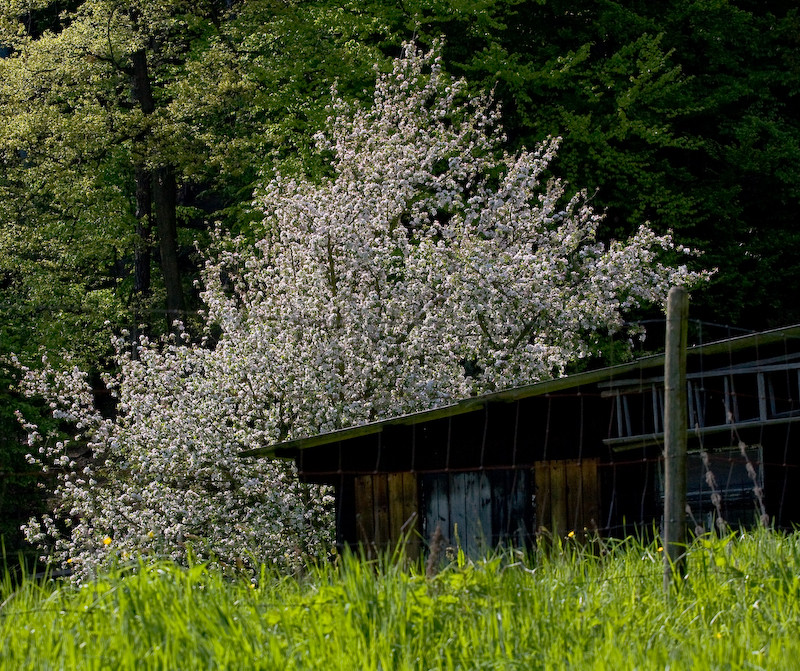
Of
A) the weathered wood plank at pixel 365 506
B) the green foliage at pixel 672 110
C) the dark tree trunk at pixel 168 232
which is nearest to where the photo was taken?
the weathered wood plank at pixel 365 506

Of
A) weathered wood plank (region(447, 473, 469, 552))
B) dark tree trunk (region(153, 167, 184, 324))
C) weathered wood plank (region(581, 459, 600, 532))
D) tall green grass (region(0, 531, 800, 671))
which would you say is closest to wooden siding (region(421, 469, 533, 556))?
weathered wood plank (region(447, 473, 469, 552))

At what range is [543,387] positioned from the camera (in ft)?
36.4

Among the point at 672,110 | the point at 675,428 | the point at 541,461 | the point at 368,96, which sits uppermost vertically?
the point at 368,96

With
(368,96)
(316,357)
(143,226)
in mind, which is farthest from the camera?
A: (143,226)

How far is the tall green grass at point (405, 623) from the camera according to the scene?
421 centimetres

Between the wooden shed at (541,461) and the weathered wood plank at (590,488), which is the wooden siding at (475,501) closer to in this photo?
the wooden shed at (541,461)

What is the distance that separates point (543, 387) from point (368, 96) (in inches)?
610

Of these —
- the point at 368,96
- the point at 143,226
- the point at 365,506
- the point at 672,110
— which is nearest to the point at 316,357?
the point at 365,506

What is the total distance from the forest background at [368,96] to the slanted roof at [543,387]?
534 inches

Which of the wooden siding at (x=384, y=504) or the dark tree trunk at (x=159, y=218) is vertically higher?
the dark tree trunk at (x=159, y=218)

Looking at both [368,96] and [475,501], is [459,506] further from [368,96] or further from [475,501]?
[368,96]

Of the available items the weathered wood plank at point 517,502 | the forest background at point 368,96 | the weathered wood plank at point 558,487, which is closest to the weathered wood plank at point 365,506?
the weathered wood plank at point 517,502

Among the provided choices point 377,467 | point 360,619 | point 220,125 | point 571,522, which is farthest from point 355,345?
point 220,125

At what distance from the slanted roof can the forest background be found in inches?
534
